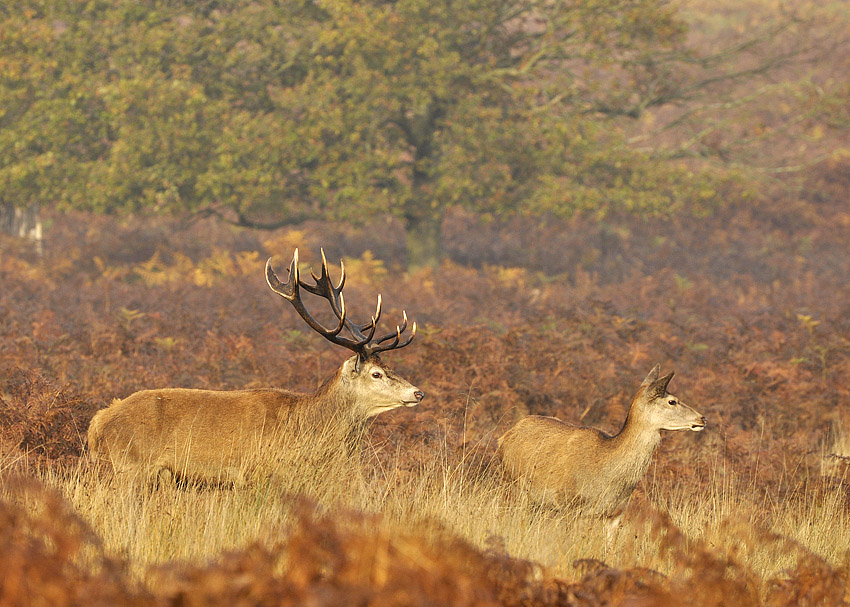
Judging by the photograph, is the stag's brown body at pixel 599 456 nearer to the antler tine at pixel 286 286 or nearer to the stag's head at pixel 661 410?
the stag's head at pixel 661 410

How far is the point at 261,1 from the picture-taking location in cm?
1797

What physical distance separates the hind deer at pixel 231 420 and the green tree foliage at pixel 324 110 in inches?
422

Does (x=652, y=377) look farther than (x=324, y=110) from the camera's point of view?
No

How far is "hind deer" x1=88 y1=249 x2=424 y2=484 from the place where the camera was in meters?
6.10

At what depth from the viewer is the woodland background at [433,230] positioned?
9.13 m

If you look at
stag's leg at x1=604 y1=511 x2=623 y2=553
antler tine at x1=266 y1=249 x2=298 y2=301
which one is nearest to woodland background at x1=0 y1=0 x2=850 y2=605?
stag's leg at x1=604 y1=511 x2=623 y2=553

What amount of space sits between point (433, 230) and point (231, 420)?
1275cm

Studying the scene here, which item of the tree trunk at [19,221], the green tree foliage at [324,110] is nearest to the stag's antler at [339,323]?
the green tree foliage at [324,110]

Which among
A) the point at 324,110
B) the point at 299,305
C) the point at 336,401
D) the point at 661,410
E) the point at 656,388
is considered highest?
the point at 324,110

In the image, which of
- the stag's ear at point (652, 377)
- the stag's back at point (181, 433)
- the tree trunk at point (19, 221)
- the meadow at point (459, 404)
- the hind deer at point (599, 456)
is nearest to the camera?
the meadow at point (459, 404)

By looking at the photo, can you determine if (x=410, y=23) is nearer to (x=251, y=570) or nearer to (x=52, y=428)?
(x=52, y=428)

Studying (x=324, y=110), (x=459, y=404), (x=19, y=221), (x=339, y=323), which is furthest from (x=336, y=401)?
(x=19, y=221)

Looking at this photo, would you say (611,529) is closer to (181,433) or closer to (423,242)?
(181,433)

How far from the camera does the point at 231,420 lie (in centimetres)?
632
